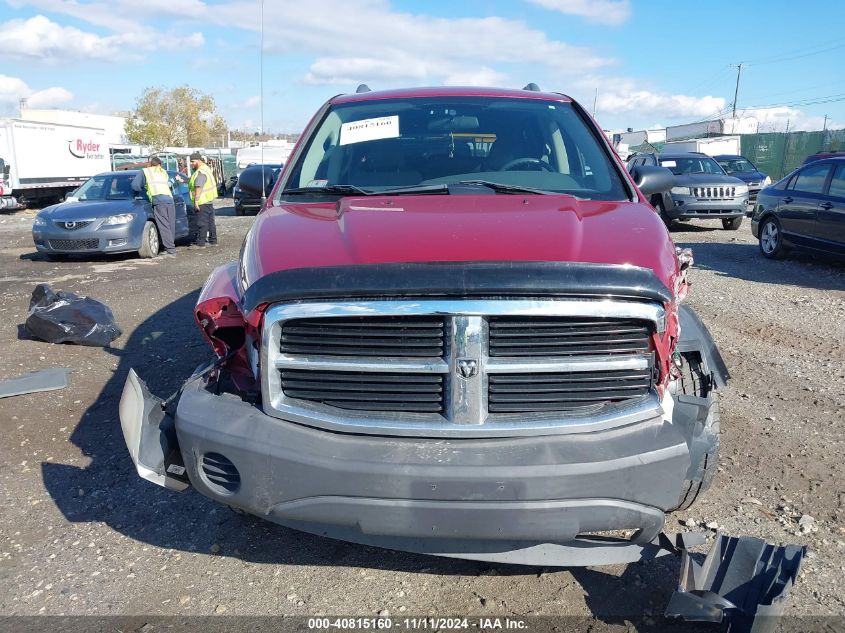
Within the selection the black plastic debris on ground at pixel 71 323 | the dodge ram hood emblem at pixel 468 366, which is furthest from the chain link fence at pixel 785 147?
the dodge ram hood emblem at pixel 468 366

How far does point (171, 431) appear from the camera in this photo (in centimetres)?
279

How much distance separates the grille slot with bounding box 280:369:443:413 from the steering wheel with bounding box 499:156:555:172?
5.54 ft

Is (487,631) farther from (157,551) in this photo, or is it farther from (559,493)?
(157,551)

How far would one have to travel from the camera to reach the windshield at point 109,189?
12.8 meters

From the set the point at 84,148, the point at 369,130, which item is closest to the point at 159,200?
the point at 369,130

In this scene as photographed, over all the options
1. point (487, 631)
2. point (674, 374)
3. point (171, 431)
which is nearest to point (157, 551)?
point (171, 431)

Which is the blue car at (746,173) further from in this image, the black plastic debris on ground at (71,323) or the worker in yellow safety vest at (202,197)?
the black plastic debris on ground at (71,323)

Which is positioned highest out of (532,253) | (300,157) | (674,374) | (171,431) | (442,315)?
(300,157)

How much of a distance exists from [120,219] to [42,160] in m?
16.9

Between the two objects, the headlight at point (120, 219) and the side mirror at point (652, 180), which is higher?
the side mirror at point (652, 180)

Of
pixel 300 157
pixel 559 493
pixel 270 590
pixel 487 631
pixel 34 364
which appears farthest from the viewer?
pixel 34 364

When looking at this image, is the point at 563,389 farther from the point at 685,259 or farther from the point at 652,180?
the point at 652,180

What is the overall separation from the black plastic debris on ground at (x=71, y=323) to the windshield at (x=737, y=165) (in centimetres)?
1680

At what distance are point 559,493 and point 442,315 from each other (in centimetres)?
71
